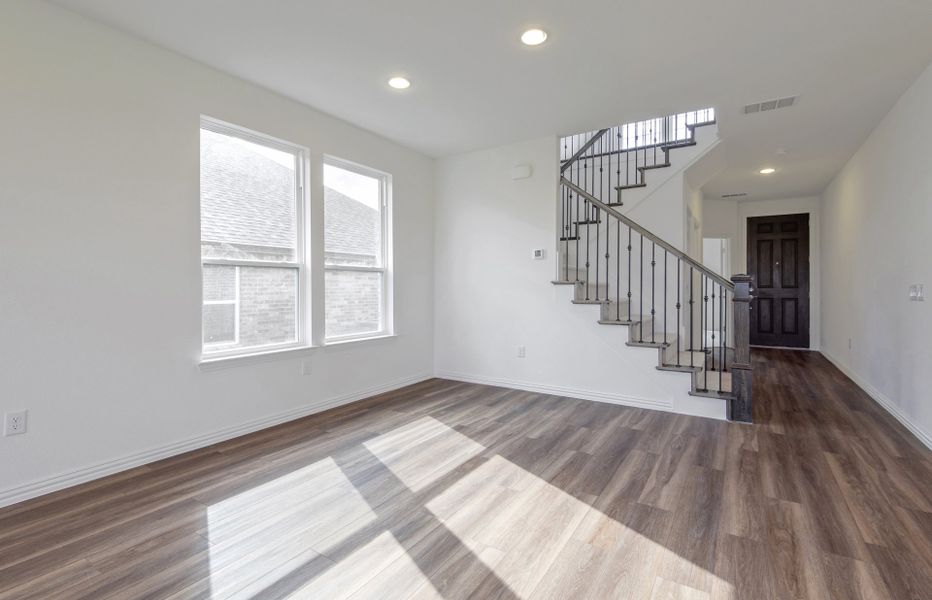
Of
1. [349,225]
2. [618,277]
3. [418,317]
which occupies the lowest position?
[418,317]

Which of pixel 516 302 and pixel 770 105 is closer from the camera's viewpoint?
pixel 770 105

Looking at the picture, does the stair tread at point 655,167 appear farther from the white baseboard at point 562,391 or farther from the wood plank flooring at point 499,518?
the wood plank flooring at point 499,518

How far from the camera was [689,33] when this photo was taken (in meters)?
2.74

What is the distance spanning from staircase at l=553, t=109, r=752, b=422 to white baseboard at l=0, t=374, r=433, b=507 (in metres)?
2.56

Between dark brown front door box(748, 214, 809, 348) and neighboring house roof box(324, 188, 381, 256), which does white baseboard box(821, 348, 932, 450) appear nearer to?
dark brown front door box(748, 214, 809, 348)

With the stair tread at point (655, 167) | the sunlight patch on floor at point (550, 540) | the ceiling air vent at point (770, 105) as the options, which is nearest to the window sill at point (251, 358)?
the sunlight patch on floor at point (550, 540)

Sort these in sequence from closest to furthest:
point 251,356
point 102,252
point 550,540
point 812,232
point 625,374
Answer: point 550,540
point 102,252
point 251,356
point 625,374
point 812,232

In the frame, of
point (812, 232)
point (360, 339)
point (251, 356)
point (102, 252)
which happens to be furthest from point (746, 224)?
point (102, 252)

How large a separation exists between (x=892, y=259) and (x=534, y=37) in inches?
140

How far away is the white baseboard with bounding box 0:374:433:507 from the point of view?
237cm

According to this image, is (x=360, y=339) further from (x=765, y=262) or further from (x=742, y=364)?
(x=765, y=262)

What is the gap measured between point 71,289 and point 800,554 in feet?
12.4

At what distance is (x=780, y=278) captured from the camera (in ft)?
25.5

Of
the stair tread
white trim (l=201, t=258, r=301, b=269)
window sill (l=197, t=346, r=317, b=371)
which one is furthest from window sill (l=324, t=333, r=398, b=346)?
the stair tread
